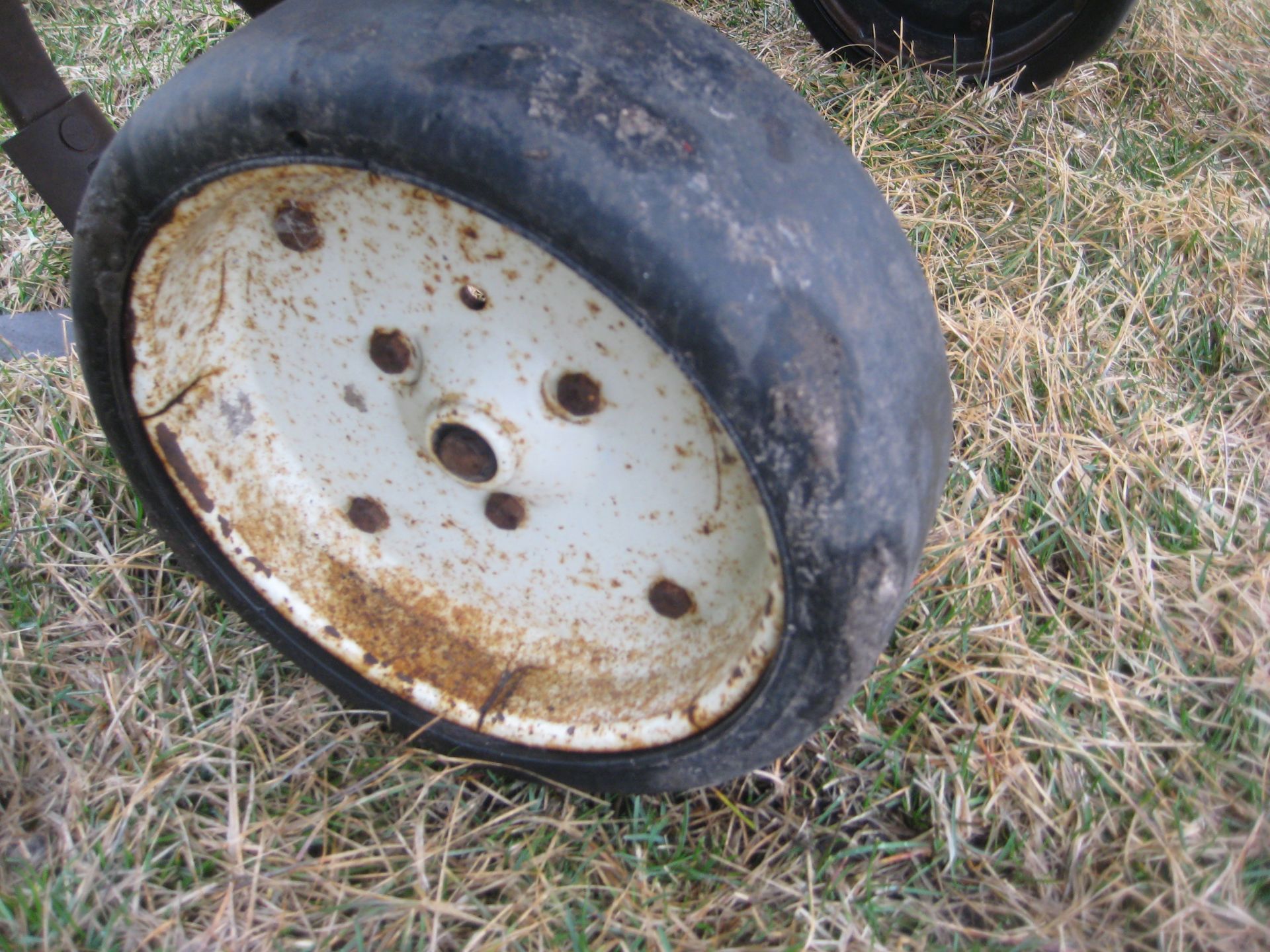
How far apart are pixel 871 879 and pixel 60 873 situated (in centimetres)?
96

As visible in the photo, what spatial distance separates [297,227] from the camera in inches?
41.4

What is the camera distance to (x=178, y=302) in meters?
1.13

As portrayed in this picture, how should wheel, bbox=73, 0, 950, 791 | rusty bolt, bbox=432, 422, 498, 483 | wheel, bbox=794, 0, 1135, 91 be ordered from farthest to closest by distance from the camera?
wheel, bbox=794, 0, 1135, 91
rusty bolt, bbox=432, 422, 498, 483
wheel, bbox=73, 0, 950, 791

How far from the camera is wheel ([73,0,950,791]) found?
842mm

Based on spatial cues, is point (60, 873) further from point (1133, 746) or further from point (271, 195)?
point (1133, 746)

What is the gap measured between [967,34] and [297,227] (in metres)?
1.86

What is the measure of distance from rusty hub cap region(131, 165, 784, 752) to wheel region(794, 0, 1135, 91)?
1713mm

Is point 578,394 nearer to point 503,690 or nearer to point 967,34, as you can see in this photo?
point 503,690

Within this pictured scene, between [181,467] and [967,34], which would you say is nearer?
[181,467]

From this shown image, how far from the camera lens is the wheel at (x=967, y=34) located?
218 centimetres

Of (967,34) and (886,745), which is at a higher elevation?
(967,34)

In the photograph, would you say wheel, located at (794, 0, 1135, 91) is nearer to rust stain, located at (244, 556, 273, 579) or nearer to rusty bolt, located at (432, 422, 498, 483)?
rusty bolt, located at (432, 422, 498, 483)

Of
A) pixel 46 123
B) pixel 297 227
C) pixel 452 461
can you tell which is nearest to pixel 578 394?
pixel 452 461

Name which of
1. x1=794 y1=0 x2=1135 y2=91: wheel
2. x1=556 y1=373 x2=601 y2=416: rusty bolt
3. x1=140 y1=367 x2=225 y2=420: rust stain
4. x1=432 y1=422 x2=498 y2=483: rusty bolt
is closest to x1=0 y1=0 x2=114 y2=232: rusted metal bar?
x1=140 y1=367 x2=225 y2=420: rust stain
